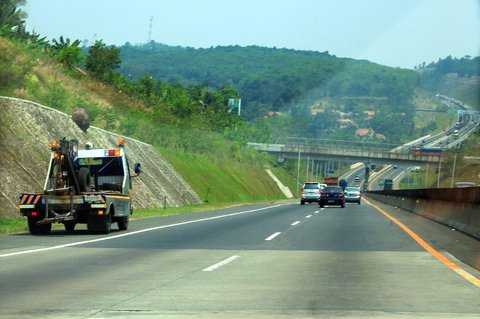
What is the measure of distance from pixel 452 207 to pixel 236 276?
17651 millimetres

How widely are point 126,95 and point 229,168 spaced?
560 inches

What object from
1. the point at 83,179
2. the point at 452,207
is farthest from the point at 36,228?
the point at 452,207

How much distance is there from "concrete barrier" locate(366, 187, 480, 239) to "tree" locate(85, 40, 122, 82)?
150 feet

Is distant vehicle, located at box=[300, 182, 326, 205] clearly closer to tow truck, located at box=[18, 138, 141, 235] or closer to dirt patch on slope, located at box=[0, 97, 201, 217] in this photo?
dirt patch on slope, located at box=[0, 97, 201, 217]

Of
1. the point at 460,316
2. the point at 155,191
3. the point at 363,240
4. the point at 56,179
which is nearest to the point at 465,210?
Answer: the point at 363,240

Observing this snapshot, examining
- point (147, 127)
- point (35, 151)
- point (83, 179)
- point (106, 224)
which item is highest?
point (147, 127)

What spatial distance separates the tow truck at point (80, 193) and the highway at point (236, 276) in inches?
23.4

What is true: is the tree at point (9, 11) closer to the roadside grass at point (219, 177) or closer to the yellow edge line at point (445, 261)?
the roadside grass at point (219, 177)

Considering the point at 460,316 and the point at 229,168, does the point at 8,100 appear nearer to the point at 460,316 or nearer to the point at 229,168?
the point at 460,316

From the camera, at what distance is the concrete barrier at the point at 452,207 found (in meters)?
24.2

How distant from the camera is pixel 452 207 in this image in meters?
29.3

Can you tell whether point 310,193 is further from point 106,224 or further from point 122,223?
point 106,224

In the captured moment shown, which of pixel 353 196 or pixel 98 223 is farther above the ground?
pixel 98 223

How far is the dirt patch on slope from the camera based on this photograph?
2914cm
